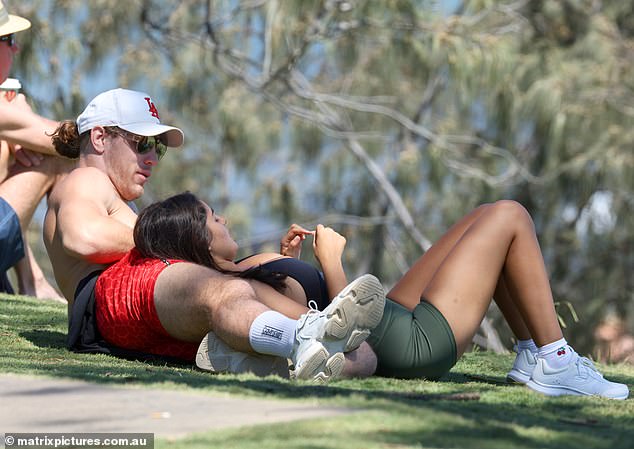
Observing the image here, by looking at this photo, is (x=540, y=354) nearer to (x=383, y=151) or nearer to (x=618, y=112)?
(x=618, y=112)

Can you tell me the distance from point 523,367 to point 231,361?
0.92 metres

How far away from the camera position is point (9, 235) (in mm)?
5262

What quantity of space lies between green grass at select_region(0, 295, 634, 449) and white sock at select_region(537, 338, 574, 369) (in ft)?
0.43

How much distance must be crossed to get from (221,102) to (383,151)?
2239mm

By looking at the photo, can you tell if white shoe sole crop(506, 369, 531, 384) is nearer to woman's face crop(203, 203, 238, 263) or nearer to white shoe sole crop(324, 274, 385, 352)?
white shoe sole crop(324, 274, 385, 352)

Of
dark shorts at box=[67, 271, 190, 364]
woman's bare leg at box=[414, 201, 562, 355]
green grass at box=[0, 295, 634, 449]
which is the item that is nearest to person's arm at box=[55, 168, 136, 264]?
dark shorts at box=[67, 271, 190, 364]

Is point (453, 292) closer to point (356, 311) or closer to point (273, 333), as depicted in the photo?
point (356, 311)

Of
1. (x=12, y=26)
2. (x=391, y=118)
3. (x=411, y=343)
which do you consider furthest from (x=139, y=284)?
(x=391, y=118)

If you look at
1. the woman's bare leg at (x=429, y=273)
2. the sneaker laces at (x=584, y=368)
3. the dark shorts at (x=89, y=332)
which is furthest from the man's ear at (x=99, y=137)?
the sneaker laces at (x=584, y=368)

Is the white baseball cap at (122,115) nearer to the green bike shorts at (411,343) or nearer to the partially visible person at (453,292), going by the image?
the partially visible person at (453,292)

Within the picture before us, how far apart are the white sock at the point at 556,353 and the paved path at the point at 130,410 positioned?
3.36 ft

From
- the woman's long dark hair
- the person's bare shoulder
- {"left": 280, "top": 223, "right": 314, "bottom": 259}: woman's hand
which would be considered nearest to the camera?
the woman's long dark hair

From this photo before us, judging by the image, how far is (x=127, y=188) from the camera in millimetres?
4102

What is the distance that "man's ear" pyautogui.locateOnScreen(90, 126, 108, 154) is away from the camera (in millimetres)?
4094
